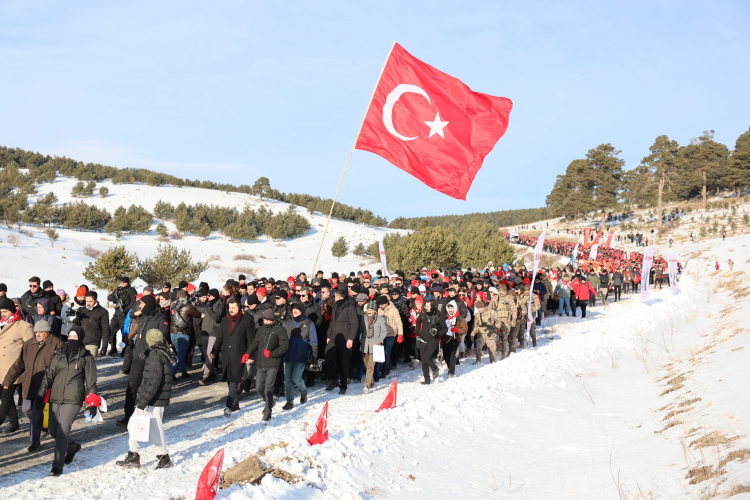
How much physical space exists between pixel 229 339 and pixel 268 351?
87 cm

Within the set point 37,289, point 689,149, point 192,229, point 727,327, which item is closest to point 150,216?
point 192,229

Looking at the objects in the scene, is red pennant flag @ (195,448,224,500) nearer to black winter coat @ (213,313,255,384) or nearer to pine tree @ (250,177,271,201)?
black winter coat @ (213,313,255,384)

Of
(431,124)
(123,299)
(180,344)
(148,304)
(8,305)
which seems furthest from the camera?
(123,299)

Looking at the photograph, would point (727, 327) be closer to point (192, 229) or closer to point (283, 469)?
point (283, 469)

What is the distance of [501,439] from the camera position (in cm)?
870

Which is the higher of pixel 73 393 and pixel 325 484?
pixel 73 393

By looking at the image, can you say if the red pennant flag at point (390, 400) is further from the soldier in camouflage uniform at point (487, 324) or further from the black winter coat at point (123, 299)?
the black winter coat at point (123, 299)

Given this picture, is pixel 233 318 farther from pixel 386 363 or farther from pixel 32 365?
pixel 386 363

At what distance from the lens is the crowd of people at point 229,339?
584cm

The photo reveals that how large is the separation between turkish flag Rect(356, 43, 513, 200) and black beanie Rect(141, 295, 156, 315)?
4.96m

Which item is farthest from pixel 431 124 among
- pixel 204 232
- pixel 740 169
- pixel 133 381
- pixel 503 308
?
pixel 740 169

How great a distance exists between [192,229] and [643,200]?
73304 millimetres

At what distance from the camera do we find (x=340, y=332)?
32.1ft

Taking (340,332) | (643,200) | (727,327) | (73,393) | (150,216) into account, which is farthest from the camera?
(643,200)
